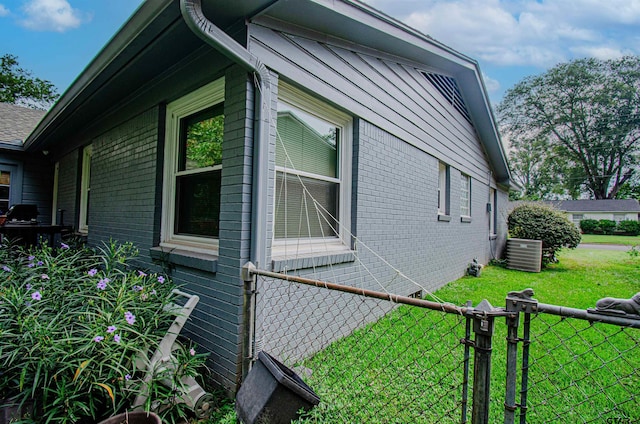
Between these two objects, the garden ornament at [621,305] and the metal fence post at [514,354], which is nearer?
the garden ornament at [621,305]

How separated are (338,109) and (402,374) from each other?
110 inches

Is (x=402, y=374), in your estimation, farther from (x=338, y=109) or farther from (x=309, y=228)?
(x=338, y=109)

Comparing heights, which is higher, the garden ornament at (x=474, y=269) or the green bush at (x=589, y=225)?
the green bush at (x=589, y=225)

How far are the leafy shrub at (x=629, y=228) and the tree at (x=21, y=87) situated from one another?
48.1m

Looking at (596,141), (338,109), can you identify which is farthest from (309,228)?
(596,141)

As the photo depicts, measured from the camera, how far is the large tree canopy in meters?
28.9

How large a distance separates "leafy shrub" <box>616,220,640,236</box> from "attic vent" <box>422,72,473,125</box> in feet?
108

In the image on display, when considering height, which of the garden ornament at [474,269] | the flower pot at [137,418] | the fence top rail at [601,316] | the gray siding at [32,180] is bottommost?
the flower pot at [137,418]

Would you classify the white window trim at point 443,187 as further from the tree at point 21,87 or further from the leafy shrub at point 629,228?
the leafy shrub at point 629,228

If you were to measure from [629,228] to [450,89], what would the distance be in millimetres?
34394

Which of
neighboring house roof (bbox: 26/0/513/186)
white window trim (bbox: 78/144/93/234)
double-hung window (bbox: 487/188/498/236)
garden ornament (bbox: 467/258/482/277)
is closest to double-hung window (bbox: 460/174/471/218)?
garden ornament (bbox: 467/258/482/277)

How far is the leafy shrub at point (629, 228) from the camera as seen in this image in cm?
2923

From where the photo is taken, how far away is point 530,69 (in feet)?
108

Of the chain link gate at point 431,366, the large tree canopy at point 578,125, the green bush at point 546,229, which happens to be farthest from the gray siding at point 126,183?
→ the large tree canopy at point 578,125
